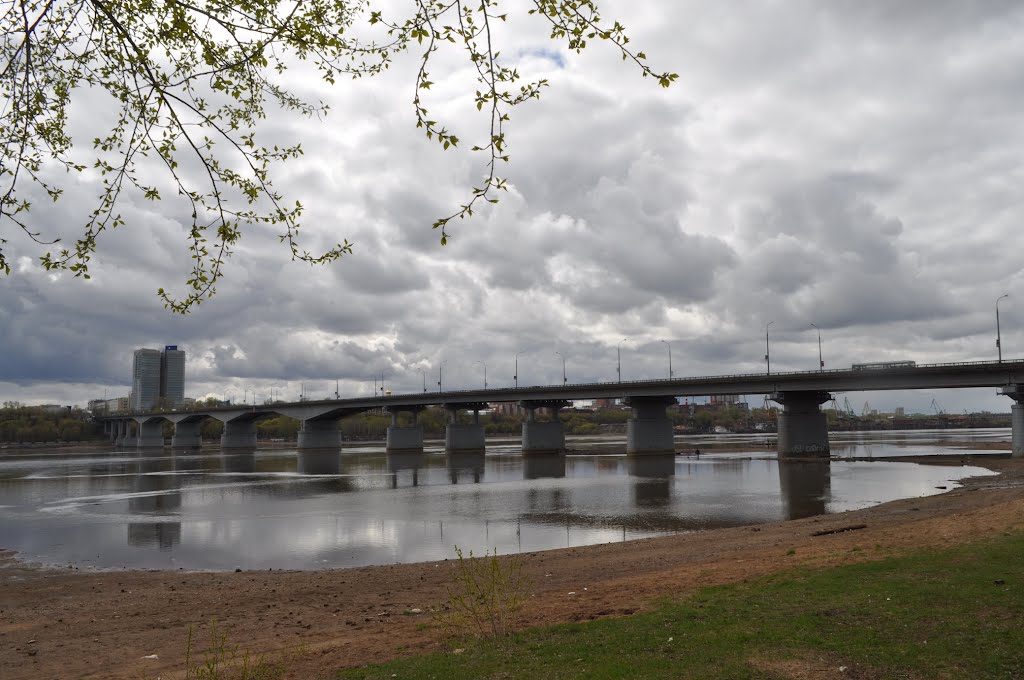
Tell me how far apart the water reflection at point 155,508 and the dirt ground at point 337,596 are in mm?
5580

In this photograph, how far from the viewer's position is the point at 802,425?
81.4m

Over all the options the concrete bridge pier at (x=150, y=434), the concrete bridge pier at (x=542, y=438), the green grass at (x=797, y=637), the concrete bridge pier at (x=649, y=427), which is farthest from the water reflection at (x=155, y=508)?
the concrete bridge pier at (x=150, y=434)

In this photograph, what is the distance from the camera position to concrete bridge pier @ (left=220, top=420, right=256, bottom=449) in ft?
554

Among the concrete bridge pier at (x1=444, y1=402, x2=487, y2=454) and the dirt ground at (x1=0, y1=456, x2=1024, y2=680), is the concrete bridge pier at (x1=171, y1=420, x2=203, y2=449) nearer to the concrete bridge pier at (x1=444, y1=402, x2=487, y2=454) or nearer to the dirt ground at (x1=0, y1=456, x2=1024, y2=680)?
the concrete bridge pier at (x1=444, y1=402, x2=487, y2=454)

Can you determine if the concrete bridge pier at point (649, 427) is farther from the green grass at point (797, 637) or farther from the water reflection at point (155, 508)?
the green grass at point (797, 637)

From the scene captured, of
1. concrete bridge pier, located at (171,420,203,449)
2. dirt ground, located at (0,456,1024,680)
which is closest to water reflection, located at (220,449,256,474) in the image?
dirt ground, located at (0,456,1024,680)

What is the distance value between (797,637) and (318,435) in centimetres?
14623

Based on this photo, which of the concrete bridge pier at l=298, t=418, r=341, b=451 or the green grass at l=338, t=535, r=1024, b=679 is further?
the concrete bridge pier at l=298, t=418, r=341, b=451

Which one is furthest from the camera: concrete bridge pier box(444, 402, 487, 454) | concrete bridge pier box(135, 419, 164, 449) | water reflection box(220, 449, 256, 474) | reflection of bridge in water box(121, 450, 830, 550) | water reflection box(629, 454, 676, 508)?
concrete bridge pier box(135, 419, 164, 449)

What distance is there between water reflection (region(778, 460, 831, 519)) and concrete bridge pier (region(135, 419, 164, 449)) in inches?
6913

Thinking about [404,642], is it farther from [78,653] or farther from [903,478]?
[903,478]

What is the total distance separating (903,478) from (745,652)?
52.3 meters

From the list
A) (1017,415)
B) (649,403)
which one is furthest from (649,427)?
(1017,415)

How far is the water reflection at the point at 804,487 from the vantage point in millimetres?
35500
